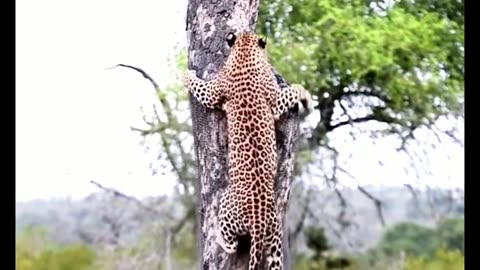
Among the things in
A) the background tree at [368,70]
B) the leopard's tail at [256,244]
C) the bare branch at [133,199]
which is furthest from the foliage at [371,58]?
the leopard's tail at [256,244]

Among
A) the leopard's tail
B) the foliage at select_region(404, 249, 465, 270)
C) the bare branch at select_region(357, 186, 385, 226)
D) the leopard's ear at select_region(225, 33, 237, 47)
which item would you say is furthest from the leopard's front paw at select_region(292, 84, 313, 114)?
the foliage at select_region(404, 249, 465, 270)

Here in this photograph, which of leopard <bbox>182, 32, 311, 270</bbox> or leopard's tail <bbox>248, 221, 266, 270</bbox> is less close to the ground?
leopard <bbox>182, 32, 311, 270</bbox>

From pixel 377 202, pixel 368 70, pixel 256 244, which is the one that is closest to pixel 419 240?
pixel 377 202

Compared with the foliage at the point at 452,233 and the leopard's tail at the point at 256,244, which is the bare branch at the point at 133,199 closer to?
the foliage at the point at 452,233

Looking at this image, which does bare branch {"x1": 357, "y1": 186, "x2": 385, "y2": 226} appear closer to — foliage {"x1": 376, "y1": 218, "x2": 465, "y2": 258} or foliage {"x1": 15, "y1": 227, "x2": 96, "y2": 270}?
foliage {"x1": 376, "y1": 218, "x2": 465, "y2": 258}

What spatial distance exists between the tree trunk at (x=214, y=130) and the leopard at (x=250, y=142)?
30 mm

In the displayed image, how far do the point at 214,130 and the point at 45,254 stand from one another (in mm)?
1118

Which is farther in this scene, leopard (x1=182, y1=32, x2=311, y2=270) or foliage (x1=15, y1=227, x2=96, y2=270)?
foliage (x1=15, y1=227, x2=96, y2=270)

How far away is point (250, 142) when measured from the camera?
74.1 inches

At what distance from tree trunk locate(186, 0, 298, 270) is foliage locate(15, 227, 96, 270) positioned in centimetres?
95

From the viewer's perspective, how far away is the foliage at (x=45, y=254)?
9.15 feet

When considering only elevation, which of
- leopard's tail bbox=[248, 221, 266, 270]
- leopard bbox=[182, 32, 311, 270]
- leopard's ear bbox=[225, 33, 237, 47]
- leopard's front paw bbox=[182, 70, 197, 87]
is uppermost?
leopard's ear bbox=[225, 33, 237, 47]

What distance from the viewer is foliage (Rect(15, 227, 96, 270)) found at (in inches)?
110
